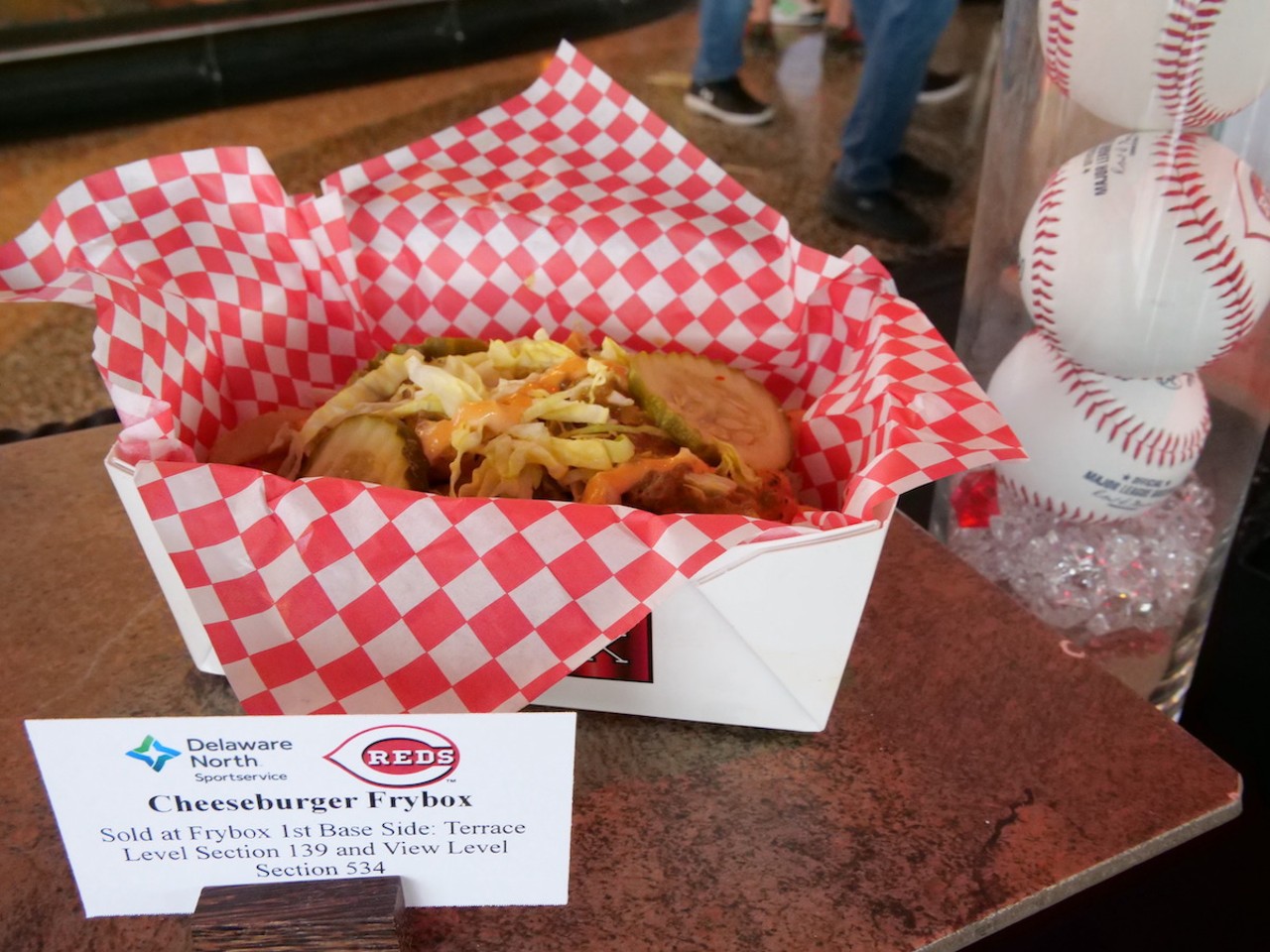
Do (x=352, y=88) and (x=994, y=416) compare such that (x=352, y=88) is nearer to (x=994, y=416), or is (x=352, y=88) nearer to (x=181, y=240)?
(x=181, y=240)

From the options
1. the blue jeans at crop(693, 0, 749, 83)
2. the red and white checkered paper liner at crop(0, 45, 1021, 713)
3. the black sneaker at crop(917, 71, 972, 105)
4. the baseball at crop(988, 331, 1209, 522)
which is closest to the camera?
the red and white checkered paper liner at crop(0, 45, 1021, 713)

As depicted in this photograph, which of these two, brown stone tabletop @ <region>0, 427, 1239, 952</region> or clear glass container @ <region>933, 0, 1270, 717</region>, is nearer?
brown stone tabletop @ <region>0, 427, 1239, 952</region>

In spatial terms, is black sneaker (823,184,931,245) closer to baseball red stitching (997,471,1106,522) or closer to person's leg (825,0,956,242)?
person's leg (825,0,956,242)

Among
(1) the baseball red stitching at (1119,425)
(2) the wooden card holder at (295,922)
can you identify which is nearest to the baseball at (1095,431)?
(1) the baseball red stitching at (1119,425)

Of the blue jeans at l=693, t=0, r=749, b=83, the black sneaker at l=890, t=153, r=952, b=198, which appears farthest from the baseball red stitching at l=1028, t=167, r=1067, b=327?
the blue jeans at l=693, t=0, r=749, b=83

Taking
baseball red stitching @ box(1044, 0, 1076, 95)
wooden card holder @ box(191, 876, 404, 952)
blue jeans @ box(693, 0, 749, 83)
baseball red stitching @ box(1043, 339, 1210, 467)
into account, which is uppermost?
baseball red stitching @ box(1044, 0, 1076, 95)

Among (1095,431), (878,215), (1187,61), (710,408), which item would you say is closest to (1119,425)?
(1095,431)

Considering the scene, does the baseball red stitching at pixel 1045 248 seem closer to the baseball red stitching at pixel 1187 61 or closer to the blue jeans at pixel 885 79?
the baseball red stitching at pixel 1187 61

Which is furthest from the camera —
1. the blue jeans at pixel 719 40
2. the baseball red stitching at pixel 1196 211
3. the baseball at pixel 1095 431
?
the blue jeans at pixel 719 40
